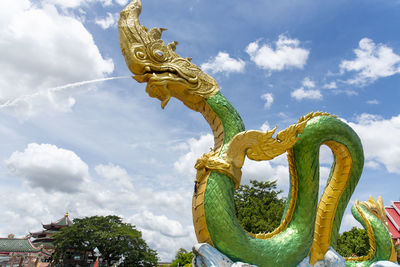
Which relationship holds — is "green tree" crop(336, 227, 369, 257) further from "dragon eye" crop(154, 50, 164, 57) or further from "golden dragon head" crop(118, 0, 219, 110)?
"dragon eye" crop(154, 50, 164, 57)

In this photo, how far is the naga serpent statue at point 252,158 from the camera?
3.55 meters

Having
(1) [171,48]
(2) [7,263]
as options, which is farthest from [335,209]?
(2) [7,263]

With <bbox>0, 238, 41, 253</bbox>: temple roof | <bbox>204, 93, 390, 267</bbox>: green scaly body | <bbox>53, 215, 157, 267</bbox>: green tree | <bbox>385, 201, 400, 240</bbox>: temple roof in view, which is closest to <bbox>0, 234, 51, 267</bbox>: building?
<bbox>0, 238, 41, 253</bbox>: temple roof

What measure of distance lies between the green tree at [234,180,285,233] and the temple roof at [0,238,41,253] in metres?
17.8

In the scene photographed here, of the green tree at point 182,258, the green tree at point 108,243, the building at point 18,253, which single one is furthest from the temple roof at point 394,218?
the building at point 18,253

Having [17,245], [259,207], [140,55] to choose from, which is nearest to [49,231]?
[17,245]

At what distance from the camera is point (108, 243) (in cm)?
2389

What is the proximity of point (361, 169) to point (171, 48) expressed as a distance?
3.35 m

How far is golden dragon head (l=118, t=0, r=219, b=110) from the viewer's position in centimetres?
406

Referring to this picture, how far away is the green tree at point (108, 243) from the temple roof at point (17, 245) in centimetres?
199

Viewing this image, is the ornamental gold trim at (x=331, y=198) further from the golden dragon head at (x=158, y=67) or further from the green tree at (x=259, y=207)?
the green tree at (x=259, y=207)

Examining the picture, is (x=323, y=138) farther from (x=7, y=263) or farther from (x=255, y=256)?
(x=7, y=263)

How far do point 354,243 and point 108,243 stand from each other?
58.3 ft

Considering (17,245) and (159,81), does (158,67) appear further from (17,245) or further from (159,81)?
(17,245)
